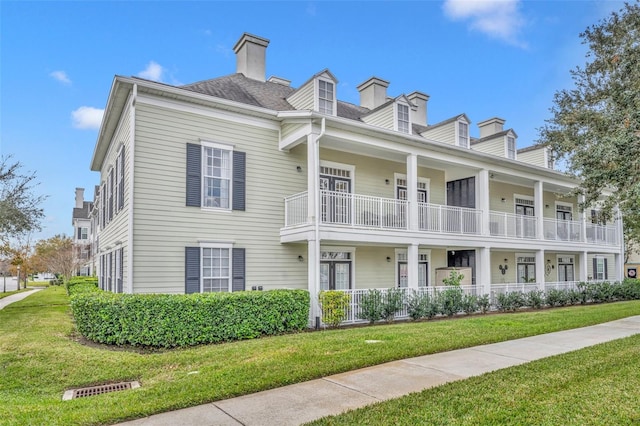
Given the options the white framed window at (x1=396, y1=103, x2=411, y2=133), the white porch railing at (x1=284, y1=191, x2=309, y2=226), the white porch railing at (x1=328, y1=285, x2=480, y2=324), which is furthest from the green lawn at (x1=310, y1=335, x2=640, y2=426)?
the white framed window at (x1=396, y1=103, x2=411, y2=133)

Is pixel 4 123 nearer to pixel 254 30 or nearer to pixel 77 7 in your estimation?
pixel 77 7

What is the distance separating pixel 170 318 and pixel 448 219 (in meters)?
10.2

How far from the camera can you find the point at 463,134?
1648cm

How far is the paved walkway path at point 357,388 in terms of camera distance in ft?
14.8

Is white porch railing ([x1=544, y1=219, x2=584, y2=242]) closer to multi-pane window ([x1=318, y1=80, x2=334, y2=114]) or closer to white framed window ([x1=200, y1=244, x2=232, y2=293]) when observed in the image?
multi-pane window ([x1=318, y1=80, x2=334, y2=114])

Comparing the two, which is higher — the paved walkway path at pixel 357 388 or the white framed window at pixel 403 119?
the white framed window at pixel 403 119

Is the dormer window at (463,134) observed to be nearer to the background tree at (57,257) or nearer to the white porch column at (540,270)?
the white porch column at (540,270)

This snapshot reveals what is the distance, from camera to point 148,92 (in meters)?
10.8

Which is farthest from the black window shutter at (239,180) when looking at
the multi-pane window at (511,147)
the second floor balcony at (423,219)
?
the multi-pane window at (511,147)

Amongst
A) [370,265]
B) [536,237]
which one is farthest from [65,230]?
[536,237]

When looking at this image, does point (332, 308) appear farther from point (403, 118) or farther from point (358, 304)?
point (403, 118)

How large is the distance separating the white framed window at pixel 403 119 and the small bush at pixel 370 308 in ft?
19.3

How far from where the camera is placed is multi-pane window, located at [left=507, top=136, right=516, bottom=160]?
18234 millimetres

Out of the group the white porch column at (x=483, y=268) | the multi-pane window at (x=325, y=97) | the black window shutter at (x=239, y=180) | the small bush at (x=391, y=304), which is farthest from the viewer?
the white porch column at (x=483, y=268)
